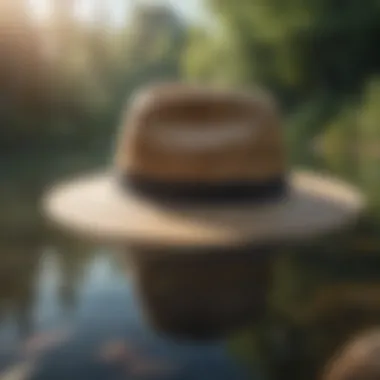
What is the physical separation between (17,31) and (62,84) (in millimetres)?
93

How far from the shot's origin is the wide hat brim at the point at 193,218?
0.82 metres

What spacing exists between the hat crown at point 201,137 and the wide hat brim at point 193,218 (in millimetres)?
39

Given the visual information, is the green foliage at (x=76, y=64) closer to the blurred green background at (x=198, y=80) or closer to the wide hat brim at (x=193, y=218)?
the blurred green background at (x=198, y=80)

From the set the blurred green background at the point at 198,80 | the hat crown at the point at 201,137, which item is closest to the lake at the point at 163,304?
the blurred green background at the point at 198,80

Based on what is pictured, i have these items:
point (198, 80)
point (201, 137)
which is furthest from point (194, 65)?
point (201, 137)

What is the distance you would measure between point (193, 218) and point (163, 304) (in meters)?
0.12

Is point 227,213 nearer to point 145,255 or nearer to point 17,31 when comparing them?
point 145,255

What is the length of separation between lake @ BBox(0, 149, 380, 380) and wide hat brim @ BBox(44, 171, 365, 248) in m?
0.06

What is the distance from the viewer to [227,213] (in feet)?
2.82

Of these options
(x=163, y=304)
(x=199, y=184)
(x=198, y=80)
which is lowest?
(x=163, y=304)

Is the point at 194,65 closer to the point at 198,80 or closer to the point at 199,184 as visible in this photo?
the point at 198,80

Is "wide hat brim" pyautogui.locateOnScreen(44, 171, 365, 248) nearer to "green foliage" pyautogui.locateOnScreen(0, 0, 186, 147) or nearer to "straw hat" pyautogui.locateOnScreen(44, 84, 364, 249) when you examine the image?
"straw hat" pyautogui.locateOnScreen(44, 84, 364, 249)

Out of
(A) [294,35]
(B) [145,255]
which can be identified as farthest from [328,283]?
(A) [294,35]

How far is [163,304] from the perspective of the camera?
883 mm
